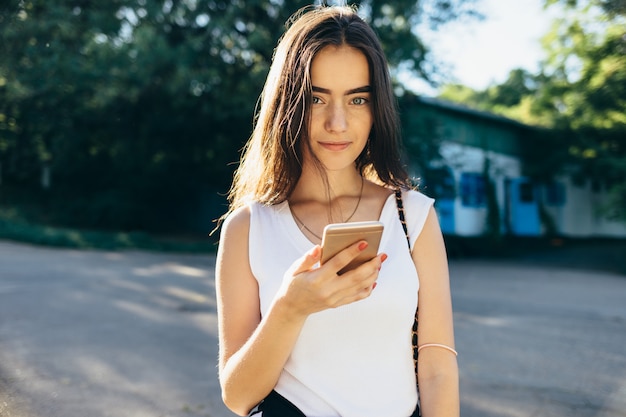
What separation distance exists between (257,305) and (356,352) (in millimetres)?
305

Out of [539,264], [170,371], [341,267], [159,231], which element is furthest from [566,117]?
[341,267]

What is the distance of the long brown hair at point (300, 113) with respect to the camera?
180 cm

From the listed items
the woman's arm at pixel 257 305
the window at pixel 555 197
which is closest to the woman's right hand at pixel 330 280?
the woman's arm at pixel 257 305

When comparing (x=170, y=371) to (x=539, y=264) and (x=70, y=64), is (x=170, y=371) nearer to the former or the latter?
(x=70, y=64)

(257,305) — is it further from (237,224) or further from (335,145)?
(335,145)

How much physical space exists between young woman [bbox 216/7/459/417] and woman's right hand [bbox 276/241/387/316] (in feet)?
0.26

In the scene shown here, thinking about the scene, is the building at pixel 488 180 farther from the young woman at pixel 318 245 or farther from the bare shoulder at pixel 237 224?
the bare shoulder at pixel 237 224

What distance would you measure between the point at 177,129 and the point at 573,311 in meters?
12.9

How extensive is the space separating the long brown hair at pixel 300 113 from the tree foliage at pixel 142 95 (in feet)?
28.7

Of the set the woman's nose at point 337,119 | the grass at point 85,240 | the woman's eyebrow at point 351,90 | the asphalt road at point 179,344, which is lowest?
the asphalt road at point 179,344

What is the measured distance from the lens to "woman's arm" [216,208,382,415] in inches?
55.5

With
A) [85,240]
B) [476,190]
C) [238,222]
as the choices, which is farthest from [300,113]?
[476,190]

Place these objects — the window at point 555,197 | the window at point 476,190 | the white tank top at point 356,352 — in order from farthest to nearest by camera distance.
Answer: the window at point 555,197, the window at point 476,190, the white tank top at point 356,352

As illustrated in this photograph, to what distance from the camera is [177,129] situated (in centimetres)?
1853
